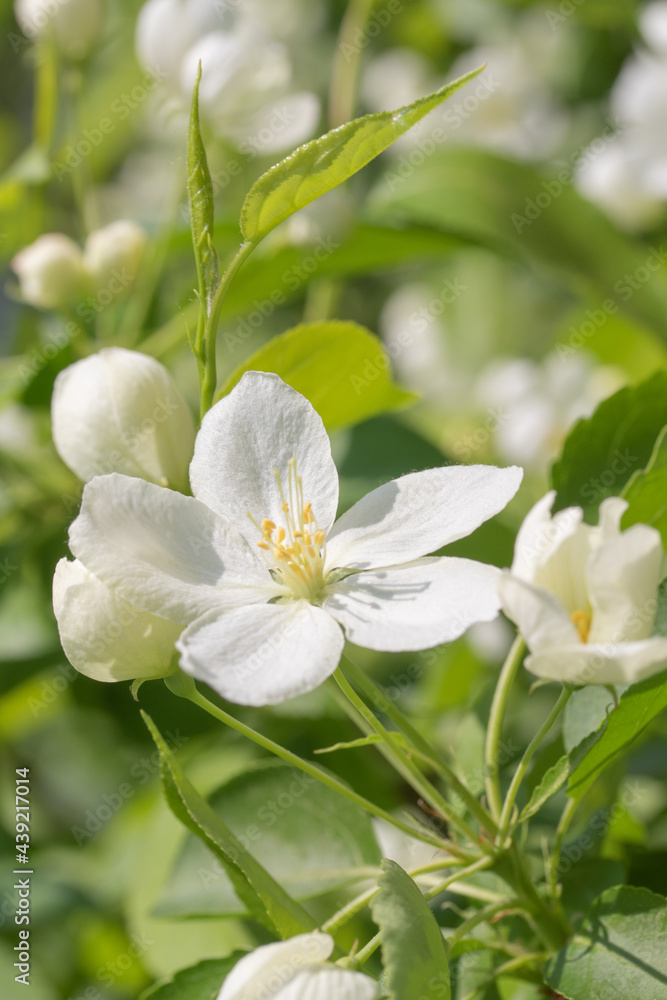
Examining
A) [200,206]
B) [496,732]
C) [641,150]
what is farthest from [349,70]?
[496,732]

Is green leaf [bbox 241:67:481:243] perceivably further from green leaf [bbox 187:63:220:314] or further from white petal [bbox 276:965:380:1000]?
white petal [bbox 276:965:380:1000]

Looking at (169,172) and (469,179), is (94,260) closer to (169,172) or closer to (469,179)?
(469,179)

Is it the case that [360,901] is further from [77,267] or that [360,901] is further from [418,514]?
[77,267]

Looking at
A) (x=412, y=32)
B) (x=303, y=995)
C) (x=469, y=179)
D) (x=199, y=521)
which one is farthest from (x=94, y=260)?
(x=412, y=32)

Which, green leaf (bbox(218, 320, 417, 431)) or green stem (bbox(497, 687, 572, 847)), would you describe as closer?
green stem (bbox(497, 687, 572, 847))

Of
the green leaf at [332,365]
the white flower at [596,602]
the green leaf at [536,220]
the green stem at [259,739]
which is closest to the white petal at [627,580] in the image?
the white flower at [596,602]

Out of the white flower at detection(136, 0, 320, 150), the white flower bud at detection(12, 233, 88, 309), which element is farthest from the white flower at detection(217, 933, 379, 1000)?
the white flower at detection(136, 0, 320, 150)
